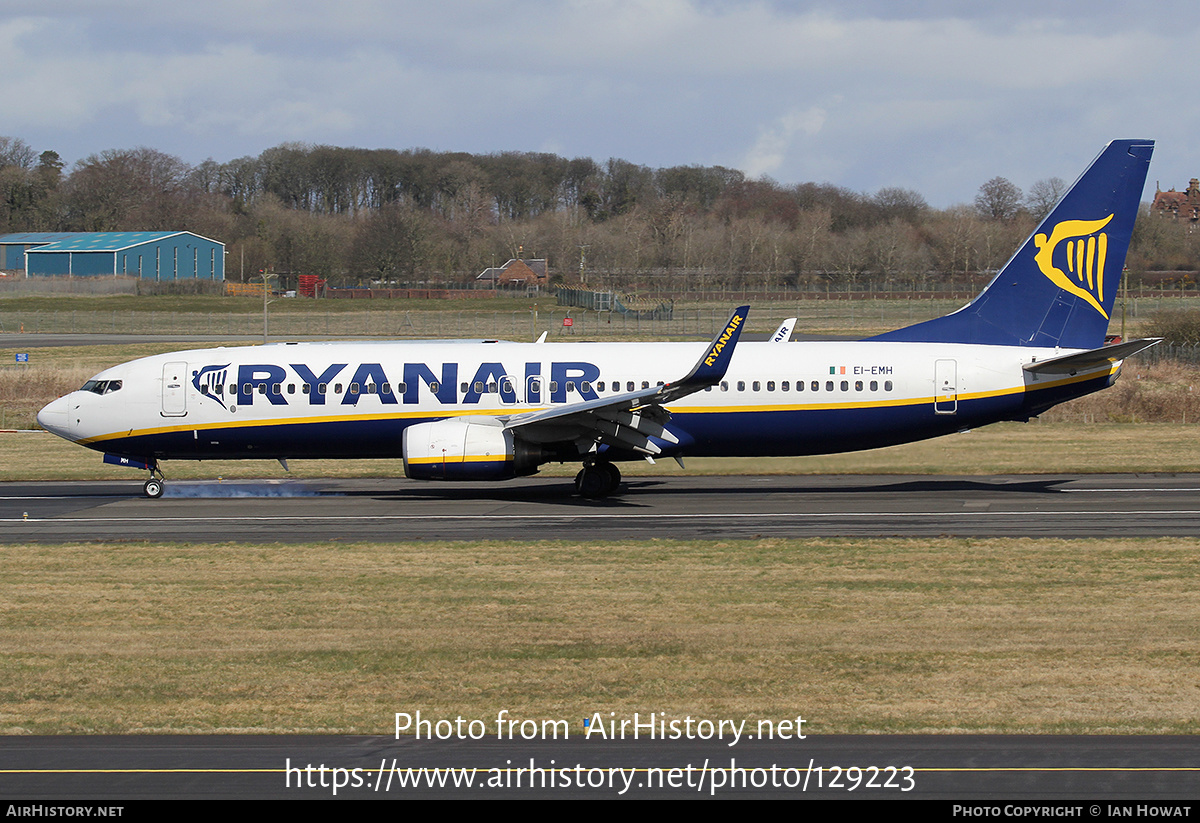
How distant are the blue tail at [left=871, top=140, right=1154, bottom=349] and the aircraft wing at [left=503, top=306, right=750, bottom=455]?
6911mm

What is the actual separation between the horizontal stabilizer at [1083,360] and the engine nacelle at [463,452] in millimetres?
12516

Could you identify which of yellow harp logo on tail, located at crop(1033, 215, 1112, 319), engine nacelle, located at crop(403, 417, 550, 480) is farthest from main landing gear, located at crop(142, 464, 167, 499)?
yellow harp logo on tail, located at crop(1033, 215, 1112, 319)

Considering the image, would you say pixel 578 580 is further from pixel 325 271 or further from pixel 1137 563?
pixel 325 271

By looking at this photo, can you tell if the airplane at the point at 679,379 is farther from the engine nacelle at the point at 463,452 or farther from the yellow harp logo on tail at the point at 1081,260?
the engine nacelle at the point at 463,452

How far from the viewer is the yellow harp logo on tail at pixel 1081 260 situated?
29.8 metres

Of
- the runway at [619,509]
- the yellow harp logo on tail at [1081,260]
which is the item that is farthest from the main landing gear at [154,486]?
the yellow harp logo on tail at [1081,260]

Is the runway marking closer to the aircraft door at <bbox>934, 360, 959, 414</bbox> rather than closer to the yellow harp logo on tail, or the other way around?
the aircraft door at <bbox>934, 360, 959, 414</bbox>

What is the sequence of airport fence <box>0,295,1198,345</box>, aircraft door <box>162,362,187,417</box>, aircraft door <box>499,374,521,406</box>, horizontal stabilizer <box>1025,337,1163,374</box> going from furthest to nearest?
1. airport fence <box>0,295,1198,345</box>
2. aircraft door <box>162,362,187,417</box>
3. aircraft door <box>499,374,521,406</box>
4. horizontal stabilizer <box>1025,337,1163,374</box>

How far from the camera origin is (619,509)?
90.5ft

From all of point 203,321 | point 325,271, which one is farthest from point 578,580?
point 325,271

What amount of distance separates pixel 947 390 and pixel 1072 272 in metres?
4.67

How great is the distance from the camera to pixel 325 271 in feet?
557

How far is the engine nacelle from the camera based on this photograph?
26969mm

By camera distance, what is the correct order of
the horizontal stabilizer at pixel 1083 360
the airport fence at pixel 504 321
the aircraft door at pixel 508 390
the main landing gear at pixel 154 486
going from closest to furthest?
the horizontal stabilizer at pixel 1083 360
the aircraft door at pixel 508 390
the main landing gear at pixel 154 486
the airport fence at pixel 504 321
